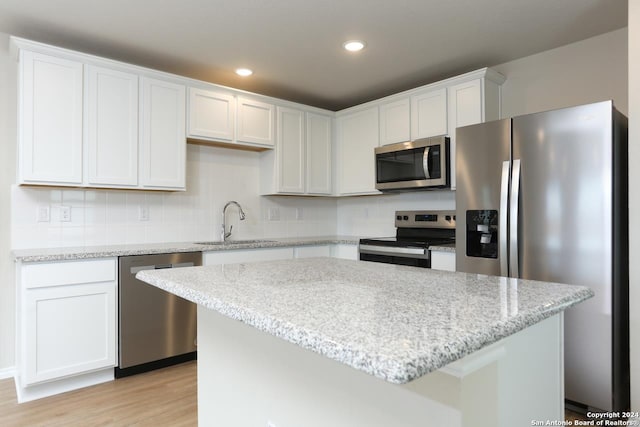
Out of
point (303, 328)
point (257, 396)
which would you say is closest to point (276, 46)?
point (257, 396)

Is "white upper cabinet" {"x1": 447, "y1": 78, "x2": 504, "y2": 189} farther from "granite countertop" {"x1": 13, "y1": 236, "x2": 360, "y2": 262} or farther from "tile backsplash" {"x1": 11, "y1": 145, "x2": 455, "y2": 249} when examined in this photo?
"granite countertop" {"x1": 13, "y1": 236, "x2": 360, "y2": 262}

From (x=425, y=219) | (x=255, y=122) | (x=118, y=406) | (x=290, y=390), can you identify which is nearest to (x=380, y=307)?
(x=290, y=390)

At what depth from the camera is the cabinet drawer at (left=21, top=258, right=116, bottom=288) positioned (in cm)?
233

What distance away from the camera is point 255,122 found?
358 cm

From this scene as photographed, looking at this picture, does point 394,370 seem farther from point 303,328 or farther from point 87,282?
point 87,282

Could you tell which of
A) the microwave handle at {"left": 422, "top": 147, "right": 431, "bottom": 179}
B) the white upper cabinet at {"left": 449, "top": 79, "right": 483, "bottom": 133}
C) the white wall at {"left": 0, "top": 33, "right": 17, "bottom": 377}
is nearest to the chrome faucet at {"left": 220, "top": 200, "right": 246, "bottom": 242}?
the white wall at {"left": 0, "top": 33, "right": 17, "bottom": 377}

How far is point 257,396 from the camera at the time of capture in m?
1.26

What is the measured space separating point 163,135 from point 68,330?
1.48m

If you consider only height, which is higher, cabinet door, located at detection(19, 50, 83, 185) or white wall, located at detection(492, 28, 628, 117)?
white wall, located at detection(492, 28, 628, 117)

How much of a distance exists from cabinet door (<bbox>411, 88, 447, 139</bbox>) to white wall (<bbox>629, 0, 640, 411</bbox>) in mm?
1350

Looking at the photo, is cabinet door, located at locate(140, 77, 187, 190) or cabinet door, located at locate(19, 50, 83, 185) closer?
cabinet door, located at locate(19, 50, 83, 185)

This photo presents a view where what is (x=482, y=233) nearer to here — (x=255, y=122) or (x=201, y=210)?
(x=255, y=122)

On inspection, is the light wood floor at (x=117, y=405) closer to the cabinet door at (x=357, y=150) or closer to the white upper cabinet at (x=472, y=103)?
the cabinet door at (x=357, y=150)

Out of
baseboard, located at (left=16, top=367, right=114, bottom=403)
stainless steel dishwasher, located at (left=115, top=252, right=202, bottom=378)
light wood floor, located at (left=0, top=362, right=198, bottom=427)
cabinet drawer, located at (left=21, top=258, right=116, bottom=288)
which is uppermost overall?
cabinet drawer, located at (left=21, top=258, right=116, bottom=288)
